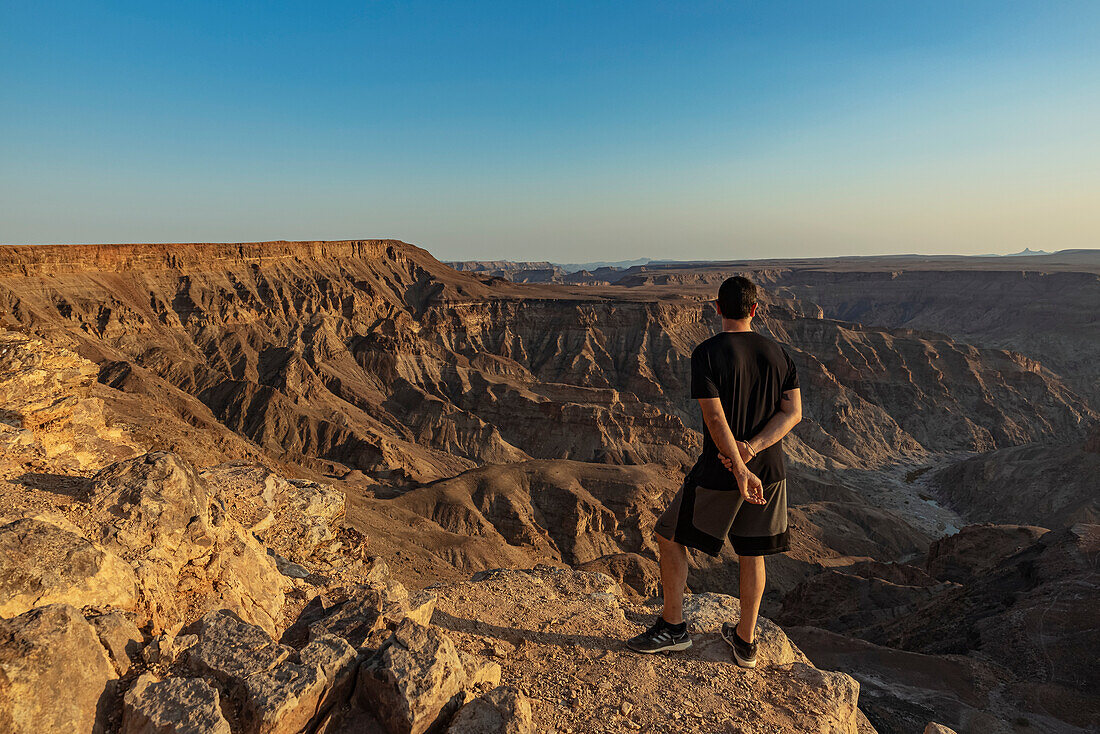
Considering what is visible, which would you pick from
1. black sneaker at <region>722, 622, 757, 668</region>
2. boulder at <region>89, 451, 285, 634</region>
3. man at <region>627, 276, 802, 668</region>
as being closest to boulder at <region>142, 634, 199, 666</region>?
boulder at <region>89, 451, 285, 634</region>

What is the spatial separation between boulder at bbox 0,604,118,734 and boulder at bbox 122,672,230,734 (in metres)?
A: 0.19

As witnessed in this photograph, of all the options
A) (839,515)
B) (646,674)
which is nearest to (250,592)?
(646,674)

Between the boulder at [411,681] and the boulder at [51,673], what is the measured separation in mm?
1397

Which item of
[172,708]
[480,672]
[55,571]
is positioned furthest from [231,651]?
[480,672]

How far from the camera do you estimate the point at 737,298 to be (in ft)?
14.5

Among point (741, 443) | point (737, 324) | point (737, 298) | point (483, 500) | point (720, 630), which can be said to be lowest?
point (483, 500)

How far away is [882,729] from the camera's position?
8.36 meters

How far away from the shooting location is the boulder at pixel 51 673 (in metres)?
2.82

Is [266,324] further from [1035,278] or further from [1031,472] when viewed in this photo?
[1035,278]

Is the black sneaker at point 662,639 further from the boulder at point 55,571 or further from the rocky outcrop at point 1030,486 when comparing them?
the rocky outcrop at point 1030,486

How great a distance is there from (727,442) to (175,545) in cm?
453

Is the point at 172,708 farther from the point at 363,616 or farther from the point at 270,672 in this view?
the point at 363,616

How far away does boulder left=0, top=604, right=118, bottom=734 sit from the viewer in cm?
282

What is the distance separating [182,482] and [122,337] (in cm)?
6151
